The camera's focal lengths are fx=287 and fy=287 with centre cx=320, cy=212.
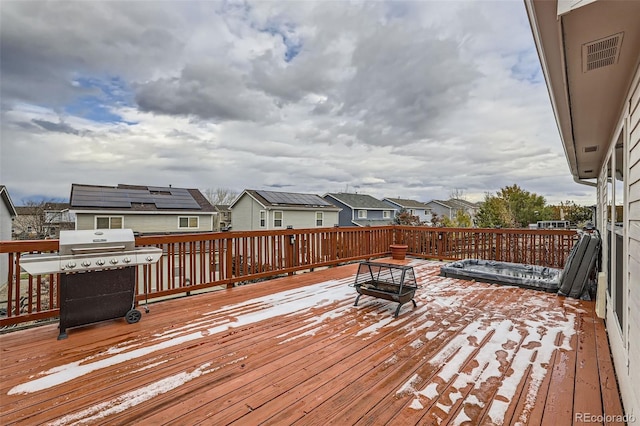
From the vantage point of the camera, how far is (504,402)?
179 cm

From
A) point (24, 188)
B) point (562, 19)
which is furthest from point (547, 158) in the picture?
point (24, 188)

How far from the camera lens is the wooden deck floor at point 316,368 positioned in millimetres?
1690

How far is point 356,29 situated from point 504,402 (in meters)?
6.85

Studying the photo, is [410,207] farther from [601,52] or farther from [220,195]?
[601,52]

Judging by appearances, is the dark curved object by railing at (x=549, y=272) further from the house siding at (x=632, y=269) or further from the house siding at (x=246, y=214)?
the house siding at (x=246, y=214)

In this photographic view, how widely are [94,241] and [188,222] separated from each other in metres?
13.3

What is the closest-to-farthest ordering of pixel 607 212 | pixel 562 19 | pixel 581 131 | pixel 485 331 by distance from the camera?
pixel 562 19 → pixel 485 331 → pixel 581 131 → pixel 607 212

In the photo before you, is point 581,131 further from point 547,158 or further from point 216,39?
point 547,158

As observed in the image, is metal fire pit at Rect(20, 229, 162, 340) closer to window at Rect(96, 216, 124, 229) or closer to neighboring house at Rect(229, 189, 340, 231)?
window at Rect(96, 216, 124, 229)

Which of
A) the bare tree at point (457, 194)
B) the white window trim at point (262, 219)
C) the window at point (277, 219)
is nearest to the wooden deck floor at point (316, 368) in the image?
the white window trim at point (262, 219)

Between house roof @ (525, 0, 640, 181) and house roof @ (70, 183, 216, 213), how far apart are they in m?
15.1

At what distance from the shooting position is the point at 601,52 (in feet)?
5.28

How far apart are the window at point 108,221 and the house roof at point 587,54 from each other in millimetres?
15397

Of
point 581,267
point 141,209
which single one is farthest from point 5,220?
point 581,267
